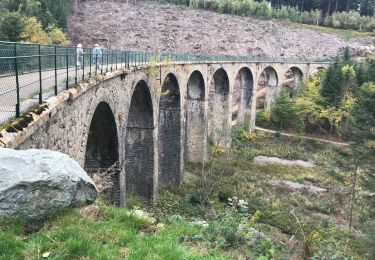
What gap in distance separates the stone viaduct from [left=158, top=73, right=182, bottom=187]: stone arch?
0.24 ft

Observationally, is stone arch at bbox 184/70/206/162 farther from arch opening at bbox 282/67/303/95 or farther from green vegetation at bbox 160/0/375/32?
green vegetation at bbox 160/0/375/32

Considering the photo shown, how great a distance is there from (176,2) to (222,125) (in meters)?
41.4

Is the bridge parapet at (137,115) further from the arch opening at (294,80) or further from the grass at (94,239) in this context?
the arch opening at (294,80)

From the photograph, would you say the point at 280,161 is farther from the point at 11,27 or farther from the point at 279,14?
the point at 279,14

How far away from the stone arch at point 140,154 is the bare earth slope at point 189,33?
43045mm

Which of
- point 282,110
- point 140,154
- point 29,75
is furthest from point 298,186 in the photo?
point 29,75

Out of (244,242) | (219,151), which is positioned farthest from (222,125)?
(244,242)

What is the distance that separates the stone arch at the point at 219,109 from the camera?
4575 cm

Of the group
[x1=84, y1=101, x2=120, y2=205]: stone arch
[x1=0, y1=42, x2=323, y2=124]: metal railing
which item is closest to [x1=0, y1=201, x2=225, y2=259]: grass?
[x1=0, y1=42, x2=323, y2=124]: metal railing

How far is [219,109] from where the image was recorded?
4616 centimetres

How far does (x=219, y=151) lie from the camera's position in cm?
4369

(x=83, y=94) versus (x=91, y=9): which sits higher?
(x=91, y=9)

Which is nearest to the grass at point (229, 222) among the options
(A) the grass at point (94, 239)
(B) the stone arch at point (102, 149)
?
(A) the grass at point (94, 239)

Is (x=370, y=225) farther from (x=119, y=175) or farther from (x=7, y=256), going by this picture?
(x=7, y=256)
